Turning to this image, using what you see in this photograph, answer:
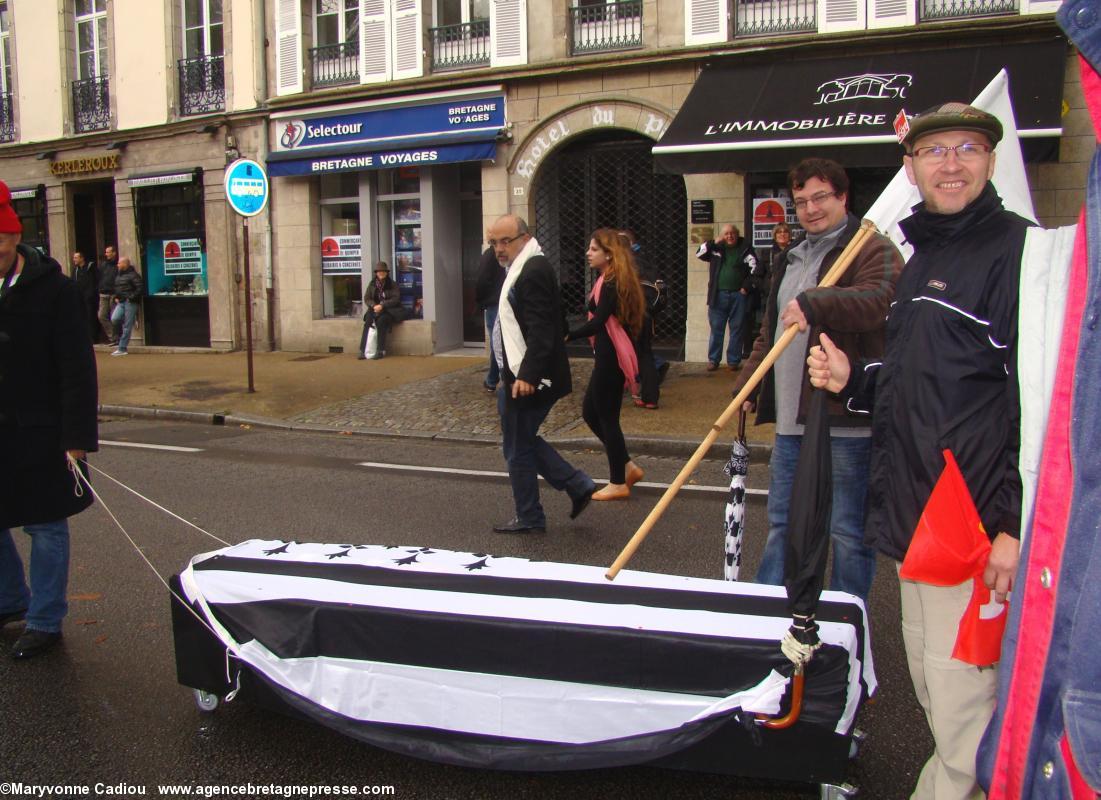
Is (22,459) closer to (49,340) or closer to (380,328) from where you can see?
(49,340)

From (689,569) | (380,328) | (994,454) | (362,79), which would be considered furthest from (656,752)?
(362,79)

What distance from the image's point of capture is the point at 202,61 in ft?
58.5

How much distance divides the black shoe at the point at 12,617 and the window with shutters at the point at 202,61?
49.8 ft

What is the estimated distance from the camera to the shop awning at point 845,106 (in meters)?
11.1

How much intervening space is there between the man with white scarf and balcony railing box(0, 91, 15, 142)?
1975 centimetres

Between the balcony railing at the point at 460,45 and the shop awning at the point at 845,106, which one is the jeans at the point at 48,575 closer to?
the shop awning at the point at 845,106

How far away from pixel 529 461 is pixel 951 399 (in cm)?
368

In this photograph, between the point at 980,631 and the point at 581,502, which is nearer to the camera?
the point at 980,631

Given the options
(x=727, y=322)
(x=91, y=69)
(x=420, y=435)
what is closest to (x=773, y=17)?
(x=727, y=322)

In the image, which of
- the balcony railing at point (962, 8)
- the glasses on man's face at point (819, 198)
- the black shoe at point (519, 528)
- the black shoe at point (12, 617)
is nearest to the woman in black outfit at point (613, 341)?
the black shoe at point (519, 528)

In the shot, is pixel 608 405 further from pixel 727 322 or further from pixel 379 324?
pixel 379 324

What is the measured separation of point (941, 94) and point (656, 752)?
10868 millimetres

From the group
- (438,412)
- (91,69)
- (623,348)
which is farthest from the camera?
(91,69)

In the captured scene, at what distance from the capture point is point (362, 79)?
16.0m
